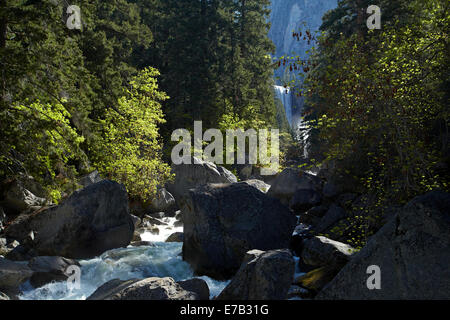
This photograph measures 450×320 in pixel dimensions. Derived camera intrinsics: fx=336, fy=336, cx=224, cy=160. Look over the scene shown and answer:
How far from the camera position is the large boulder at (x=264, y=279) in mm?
6113

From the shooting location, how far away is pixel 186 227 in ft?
34.1

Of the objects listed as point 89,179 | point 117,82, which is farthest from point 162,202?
point 117,82

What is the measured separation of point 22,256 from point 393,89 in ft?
33.3

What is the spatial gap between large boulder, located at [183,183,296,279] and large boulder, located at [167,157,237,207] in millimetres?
8256

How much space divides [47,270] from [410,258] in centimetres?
778

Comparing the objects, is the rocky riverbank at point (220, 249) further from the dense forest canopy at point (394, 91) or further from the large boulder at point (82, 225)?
the dense forest canopy at point (394, 91)

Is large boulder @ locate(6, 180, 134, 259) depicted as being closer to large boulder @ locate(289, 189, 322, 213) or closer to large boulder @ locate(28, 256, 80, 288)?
large boulder @ locate(28, 256, 80, 288)

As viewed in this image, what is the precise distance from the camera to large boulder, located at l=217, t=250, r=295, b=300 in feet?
20.1

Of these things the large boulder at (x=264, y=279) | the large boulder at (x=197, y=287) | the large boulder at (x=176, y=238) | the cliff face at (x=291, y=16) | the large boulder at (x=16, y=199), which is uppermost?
the cliff face at (x=291, y=16)

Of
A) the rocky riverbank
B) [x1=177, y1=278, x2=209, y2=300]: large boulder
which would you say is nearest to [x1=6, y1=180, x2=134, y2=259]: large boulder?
the rocky riverbank

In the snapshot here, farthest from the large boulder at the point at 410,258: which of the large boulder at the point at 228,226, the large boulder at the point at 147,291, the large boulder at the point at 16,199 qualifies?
the large boulder at the point at 16,199

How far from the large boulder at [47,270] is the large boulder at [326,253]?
619 cm
